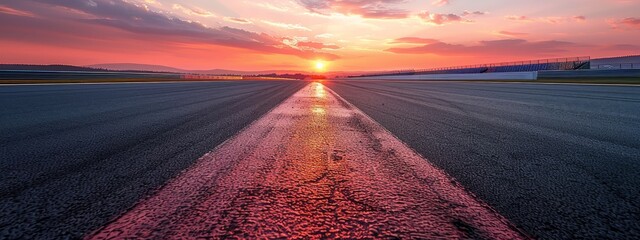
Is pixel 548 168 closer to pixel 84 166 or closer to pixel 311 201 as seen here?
pixel 311 201

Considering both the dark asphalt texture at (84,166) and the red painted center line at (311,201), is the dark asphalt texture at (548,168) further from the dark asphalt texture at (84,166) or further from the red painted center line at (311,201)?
the dark asphalt texture at (84,166)

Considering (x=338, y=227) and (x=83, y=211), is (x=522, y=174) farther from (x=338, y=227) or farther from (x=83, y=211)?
(x=83, y=211)

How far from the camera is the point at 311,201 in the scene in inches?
79.6

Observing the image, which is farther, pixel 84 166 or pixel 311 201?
pixel 84 166

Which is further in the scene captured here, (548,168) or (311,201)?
(548,168)

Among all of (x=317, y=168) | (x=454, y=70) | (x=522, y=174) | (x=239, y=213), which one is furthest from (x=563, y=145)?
(x=454, y=70)

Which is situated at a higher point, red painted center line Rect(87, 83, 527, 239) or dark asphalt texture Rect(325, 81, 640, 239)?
red painted center line Rect(87, 83, 527, 239)

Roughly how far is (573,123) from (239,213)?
6115 millimetres

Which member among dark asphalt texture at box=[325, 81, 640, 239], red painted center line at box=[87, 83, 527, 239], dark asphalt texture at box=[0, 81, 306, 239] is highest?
dark asphalt texture at box=[0, 81, 306, 239]

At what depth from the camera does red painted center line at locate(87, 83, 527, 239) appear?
5.35 ft

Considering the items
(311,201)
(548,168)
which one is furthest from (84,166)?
(548,168)

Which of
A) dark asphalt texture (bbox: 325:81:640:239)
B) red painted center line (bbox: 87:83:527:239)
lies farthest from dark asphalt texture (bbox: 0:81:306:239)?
dark asphalt texture (bbox: 325:81:640:239)

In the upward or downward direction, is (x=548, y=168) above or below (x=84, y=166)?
below

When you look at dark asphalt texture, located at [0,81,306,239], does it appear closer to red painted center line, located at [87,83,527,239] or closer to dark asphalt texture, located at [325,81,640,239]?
red painted center line, located at [87,83,527,239]
